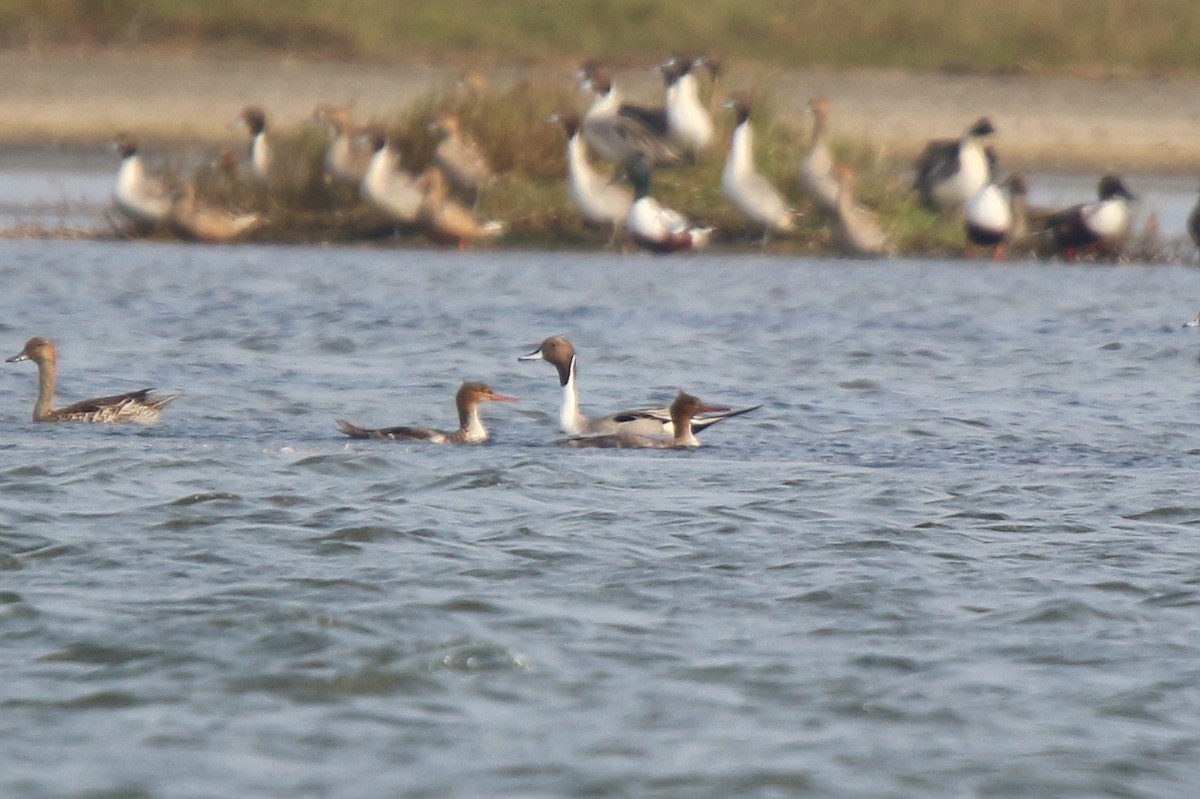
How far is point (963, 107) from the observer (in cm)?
3078

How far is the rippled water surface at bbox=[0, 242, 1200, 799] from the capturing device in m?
5.67

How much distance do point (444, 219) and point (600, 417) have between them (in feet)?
28.7

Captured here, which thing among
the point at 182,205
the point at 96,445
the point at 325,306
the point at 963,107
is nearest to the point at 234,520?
the point at 96,445

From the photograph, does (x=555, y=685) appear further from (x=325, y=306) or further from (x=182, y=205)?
(x=182, y=205)

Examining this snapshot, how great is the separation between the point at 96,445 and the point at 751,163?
37.2 feet

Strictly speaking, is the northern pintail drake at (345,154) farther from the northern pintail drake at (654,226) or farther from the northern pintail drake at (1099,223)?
the northern pintail drake at (1099,223)

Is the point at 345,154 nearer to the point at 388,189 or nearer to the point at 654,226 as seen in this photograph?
the point at 388,189

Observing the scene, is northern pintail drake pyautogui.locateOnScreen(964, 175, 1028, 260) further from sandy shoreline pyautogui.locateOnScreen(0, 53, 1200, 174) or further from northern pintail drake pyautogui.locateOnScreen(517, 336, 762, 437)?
northern pintail drake pyautogui.locateOnScreen(517, 336, 762, 437)

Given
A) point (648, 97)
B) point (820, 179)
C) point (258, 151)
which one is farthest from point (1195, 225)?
point (648, 97)

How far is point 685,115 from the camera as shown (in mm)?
21000

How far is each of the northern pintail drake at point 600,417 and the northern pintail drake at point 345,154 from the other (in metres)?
8.72

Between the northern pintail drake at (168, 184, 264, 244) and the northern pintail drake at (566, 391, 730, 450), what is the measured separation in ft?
32.2

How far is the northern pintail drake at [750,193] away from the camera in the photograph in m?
19.9

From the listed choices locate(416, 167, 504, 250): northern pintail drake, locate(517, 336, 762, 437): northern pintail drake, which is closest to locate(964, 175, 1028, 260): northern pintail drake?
locate(416, 167, 504, 250): northern pintail drake
